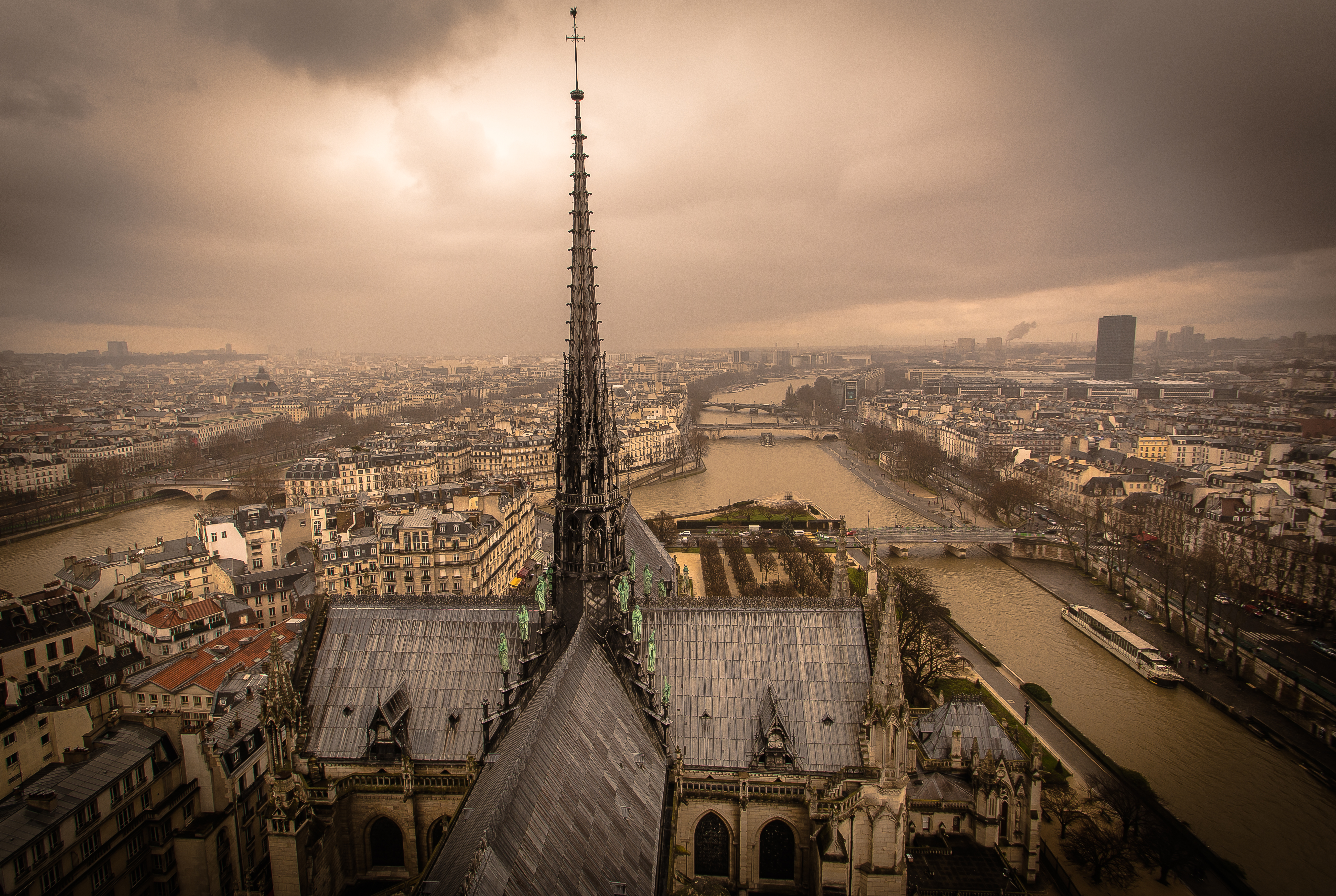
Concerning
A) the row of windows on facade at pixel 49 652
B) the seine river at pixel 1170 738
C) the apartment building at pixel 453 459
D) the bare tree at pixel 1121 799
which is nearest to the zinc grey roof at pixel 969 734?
the bare tree at pixel 1121 799

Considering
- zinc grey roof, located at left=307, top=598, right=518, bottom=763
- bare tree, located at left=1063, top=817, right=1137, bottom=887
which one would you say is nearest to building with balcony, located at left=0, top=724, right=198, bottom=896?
zinc grey roof, located at left=307, top=598, right=518, bottom=763

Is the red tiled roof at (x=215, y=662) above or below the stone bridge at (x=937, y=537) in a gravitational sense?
above

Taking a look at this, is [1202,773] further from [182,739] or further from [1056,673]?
[182,739]

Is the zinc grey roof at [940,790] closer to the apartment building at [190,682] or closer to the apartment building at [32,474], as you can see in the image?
the apartment building at [190,682]

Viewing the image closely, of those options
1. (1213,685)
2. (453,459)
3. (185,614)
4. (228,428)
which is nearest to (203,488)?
(453,459)

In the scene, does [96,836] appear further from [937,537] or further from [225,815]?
[937,537]

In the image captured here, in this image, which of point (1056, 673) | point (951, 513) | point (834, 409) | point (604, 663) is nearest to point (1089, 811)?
point (1056, 673)
